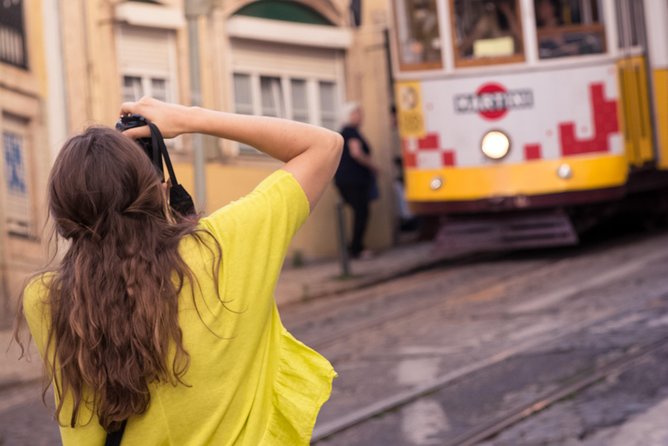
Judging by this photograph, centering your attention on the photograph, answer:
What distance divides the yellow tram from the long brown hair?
36.2 feet

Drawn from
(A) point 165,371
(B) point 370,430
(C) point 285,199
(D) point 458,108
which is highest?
(D) point 458,108

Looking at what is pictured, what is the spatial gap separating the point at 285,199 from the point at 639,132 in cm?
1142

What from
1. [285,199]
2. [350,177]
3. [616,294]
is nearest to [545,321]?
[616,294]

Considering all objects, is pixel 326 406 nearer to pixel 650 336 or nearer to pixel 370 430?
pixel 370 430

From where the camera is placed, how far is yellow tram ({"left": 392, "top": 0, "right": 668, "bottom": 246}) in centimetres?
1309

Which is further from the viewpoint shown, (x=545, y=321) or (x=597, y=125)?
(x=597, y=125)

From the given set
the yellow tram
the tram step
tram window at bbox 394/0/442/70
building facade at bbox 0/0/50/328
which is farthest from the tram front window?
building facade at bbox 0/0/50/328

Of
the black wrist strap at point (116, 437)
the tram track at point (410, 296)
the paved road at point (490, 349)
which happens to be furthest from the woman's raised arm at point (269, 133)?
the tram track at point (410, 296)

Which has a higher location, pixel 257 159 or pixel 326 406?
pixel 257 159

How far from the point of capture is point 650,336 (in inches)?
338

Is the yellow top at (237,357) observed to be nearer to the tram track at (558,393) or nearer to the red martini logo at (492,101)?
the tram track at (558,393)

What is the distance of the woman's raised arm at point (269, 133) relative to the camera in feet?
8.21

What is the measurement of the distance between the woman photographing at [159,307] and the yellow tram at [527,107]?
35.6ft

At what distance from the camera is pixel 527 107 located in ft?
43.4
